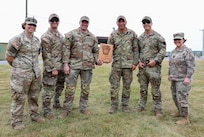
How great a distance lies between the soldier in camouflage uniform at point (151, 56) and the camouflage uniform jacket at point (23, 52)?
2.26 meters

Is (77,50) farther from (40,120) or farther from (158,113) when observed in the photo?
(158,113)

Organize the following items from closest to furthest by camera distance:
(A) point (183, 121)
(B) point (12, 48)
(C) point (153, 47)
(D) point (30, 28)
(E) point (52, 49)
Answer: (B) point (12, 48)
(D) point (30, 28)
(A) point (183, 121)
(E) point (52, 49)
(C) point (153, 47)

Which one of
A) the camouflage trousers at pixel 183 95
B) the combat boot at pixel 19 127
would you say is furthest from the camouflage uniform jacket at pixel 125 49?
the combat boot at pixel 19 127

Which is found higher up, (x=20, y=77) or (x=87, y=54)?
(x=87, y=54)

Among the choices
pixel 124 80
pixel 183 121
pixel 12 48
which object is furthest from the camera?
pixel 124 80

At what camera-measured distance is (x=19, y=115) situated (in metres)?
4.64

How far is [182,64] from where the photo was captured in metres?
4.94

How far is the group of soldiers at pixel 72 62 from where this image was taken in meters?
4.53

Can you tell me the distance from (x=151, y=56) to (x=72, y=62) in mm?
1659

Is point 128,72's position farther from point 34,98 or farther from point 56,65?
point 34,98

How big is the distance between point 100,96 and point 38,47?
337 centimetres

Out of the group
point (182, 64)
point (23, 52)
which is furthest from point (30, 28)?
point (182, 64)

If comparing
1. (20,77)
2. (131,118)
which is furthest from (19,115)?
(131,118)

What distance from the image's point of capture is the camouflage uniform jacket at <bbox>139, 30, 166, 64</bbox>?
17.6ft
